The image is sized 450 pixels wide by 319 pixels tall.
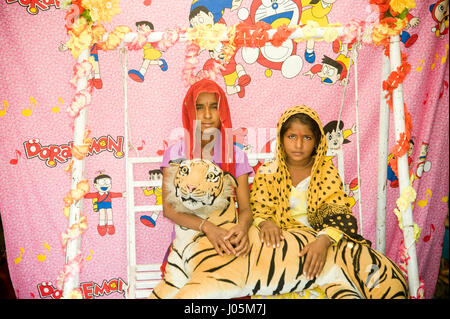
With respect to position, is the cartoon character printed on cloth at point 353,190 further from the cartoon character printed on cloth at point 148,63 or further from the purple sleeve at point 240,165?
the cartoon character printed on cloth at point 148,63

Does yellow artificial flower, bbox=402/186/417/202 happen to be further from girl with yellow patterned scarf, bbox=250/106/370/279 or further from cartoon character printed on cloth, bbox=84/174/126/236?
cartoon character printed on cloth, bbox=84/174/126/236

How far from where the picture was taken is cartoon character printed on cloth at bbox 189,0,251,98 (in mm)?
1834

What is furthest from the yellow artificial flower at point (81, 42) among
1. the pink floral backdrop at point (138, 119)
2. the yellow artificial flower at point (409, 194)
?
the yellow artificial flower at point (409, 194)

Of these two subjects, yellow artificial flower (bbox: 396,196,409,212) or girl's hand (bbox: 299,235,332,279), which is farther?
yellow artificial flower (bbox: 396,196,409,212)

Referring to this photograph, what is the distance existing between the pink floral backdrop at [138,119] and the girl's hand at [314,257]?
2.59 ft

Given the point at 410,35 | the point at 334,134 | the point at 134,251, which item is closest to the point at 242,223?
the point at 134,251

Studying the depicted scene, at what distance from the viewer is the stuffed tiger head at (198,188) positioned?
127 centimetres

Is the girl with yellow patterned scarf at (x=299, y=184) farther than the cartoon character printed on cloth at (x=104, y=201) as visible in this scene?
No

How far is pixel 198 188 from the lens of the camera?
1.27 metres

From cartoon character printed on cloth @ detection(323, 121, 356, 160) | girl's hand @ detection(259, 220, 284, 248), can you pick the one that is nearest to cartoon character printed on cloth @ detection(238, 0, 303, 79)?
cartoon character printed on cloth @ detection(323, 121, 356, 160)

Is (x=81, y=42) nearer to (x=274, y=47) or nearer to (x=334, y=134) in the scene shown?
(x=274, y=47)

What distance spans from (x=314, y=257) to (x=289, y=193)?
33 centimetres
